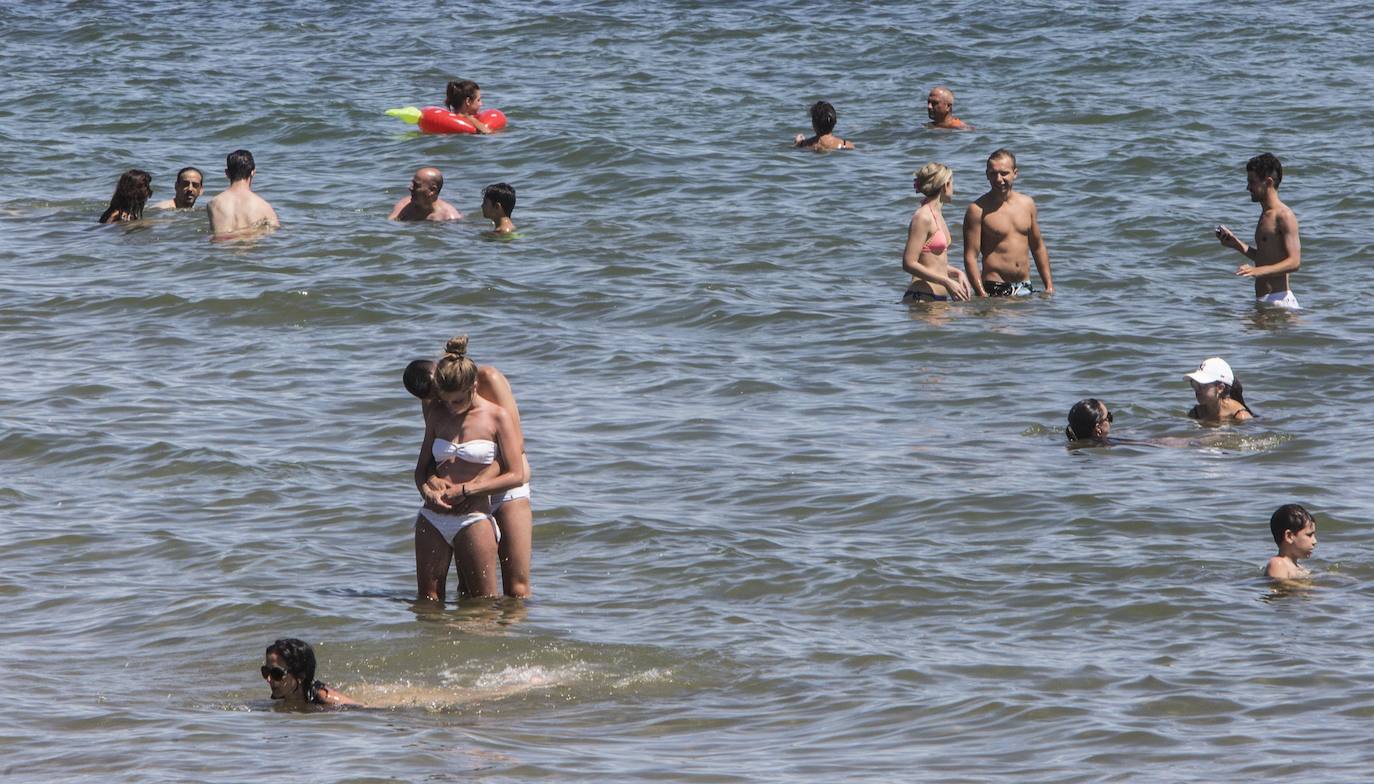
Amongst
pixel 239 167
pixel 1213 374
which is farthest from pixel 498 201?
pixel 1213 374

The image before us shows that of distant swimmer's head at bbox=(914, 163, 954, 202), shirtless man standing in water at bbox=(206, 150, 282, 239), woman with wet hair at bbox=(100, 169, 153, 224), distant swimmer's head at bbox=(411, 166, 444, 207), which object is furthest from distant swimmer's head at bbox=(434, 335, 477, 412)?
woman with wet hair at bbox=(100, 169, 153, 224)

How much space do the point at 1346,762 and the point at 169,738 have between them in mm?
4369

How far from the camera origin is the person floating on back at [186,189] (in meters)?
17.7

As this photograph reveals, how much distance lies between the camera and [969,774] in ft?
22.9

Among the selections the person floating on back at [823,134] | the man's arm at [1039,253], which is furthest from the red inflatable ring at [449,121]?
the man's arm at [1039,253]

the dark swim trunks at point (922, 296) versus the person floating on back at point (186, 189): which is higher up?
the person floating on back at point (186, 189)

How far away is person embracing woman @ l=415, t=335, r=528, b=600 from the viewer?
860 cm

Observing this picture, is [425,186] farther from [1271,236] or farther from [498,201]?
[1271,236]

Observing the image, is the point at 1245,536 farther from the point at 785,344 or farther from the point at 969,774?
the point at 785,344

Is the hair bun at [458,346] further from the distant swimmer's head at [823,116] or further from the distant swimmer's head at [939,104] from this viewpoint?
the distant swimmer's head at [939,104]

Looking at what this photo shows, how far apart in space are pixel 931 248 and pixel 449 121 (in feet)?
27.7

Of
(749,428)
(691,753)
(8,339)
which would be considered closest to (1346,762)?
(691,753)

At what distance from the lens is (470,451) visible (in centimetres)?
859

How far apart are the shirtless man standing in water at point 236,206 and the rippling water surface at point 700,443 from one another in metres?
0.29
